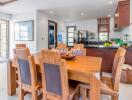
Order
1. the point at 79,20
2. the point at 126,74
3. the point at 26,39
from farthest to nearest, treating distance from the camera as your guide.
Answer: the point at 79,20
the point at 26,39
the point at 126,74

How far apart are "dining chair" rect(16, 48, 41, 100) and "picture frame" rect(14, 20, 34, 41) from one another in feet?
14.6

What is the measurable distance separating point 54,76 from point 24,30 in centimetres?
559

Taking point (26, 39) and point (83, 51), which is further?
point (26, 39)

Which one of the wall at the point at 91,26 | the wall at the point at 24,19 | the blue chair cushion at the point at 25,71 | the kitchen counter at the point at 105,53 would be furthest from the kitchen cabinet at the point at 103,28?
the blue chair cushion at the point at 25,71

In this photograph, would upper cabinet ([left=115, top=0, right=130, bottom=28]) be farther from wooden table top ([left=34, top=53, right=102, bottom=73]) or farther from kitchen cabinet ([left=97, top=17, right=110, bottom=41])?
kitchen cabinet ([left=97, top=17, right=110, bottom=41])

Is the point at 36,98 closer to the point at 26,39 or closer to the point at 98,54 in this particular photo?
the point at 98,54

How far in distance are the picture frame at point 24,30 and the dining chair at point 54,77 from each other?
492 centimetres

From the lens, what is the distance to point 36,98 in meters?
2.01

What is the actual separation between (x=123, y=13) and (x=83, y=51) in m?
2.22

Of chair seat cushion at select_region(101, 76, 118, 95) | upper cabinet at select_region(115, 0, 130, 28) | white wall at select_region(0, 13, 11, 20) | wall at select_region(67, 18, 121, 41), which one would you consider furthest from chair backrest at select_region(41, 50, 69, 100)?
wall at select_region(67, 18, 121, 41)

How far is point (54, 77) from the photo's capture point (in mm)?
1688

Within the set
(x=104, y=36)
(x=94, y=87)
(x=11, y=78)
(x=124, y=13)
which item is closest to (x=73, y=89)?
(x=94, y=87)

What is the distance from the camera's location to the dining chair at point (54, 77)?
161cm

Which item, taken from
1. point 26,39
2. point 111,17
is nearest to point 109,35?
point 111,17
